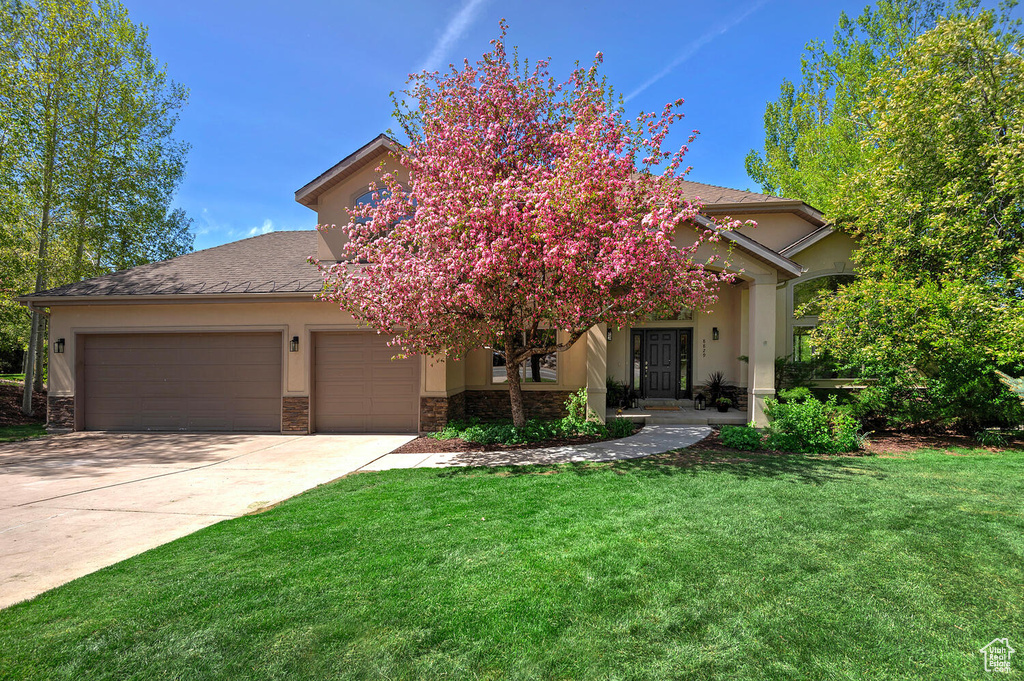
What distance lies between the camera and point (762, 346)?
383 inches

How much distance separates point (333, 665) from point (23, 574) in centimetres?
322

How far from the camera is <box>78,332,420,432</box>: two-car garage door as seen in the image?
1045 centimetres

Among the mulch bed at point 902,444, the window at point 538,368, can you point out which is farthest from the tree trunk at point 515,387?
the mulch bed at point 902,444

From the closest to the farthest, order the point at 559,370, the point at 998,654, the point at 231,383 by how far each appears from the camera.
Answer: the point at 998,654
the point at 231,383
the point at 559,370

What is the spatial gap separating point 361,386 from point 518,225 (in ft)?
18.9

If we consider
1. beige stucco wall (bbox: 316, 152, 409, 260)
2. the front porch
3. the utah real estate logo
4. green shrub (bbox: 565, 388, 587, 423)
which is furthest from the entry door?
the utah real estate logo

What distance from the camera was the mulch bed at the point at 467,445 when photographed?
27.4 feet

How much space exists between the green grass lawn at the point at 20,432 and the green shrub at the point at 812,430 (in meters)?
15.9

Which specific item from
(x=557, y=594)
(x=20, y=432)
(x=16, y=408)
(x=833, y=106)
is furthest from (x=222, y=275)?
(x=833, y=106)

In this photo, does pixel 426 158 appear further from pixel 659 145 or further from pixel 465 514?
pixel 465 514

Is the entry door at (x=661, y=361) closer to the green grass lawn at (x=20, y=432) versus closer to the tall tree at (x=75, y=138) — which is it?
the green grass lawn at (x=20, y=432)

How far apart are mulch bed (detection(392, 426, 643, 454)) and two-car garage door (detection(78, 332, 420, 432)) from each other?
5.11 ft

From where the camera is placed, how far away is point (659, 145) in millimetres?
7574

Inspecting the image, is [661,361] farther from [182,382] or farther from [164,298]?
[164,298]
